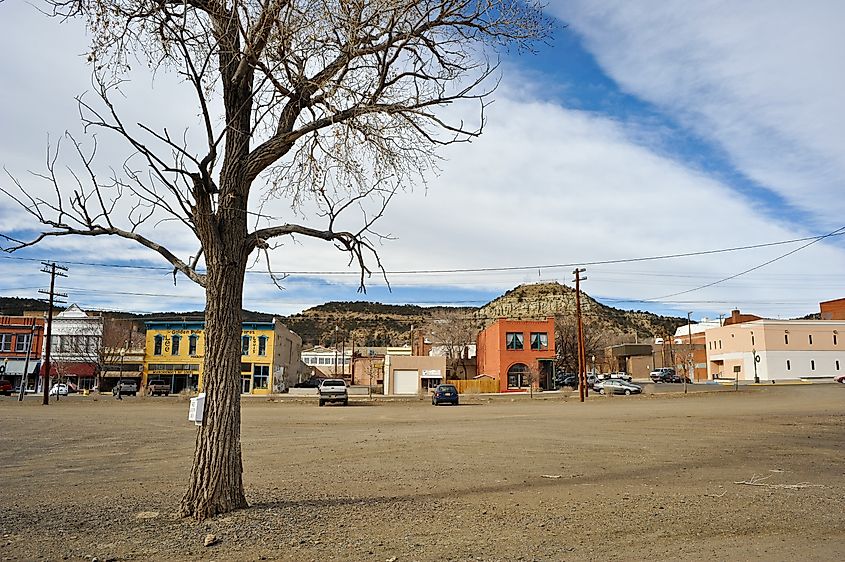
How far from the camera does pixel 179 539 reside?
6.70 meters

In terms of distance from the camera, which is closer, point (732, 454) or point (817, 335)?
point (732, 454)

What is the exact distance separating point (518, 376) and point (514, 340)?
386 centimetres

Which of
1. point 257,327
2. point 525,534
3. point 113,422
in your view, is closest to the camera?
point 525,534

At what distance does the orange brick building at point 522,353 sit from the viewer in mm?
70938

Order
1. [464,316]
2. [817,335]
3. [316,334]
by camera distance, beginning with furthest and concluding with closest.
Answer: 1. [316,334]
2. [464,316]
3. [817,335]

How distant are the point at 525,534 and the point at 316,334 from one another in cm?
14612

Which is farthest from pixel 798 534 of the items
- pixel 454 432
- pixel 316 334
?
pixel 316 334

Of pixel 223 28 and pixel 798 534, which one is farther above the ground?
pixel 223 28

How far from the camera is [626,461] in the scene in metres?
13.6

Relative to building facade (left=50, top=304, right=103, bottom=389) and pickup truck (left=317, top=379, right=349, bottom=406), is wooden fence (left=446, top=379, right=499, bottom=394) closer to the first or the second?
pickup truck (left=317, top=379, right=349, bottom=406)

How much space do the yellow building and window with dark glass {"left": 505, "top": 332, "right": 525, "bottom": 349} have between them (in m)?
24.5

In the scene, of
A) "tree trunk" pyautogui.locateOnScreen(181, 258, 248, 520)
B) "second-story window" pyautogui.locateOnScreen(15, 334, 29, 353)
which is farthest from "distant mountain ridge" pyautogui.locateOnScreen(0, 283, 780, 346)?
"tree trunk" pyautogui.locateOnScreen(181, 258, 248, 520)

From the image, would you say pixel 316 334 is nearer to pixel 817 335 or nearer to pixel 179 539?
pixel 817 335

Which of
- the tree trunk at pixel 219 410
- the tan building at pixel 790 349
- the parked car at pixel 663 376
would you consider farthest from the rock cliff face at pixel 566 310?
the tree trunk at pixel 219 410
